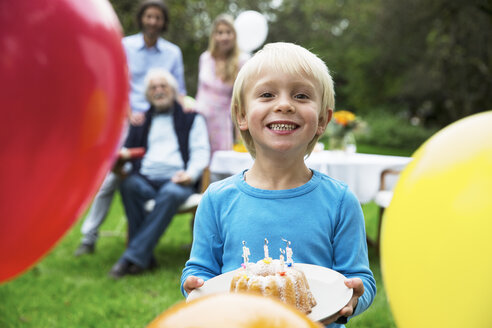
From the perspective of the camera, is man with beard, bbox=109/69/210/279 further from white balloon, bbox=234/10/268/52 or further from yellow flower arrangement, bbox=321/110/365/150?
white balloon, bbox=234/10/268/52

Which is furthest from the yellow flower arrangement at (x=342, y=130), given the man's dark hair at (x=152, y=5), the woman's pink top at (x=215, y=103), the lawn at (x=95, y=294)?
the man's dark hair at (x=152, y=5)

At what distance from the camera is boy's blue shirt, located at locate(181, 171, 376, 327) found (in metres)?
1.50

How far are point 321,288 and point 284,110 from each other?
1.59 feet

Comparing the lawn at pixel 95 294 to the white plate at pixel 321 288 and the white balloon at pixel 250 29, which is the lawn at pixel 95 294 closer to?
the white plate at pixel 321 288

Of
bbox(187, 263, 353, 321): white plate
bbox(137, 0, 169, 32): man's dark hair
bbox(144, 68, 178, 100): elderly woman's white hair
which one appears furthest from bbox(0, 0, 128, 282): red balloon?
bbox(137, 0, 169, 32): man's dark hair

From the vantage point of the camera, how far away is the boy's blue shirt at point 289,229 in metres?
1.50

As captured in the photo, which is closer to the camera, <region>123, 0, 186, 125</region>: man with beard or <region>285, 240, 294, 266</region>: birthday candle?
<region>285, 240, 294, 266</region>: birthday candle

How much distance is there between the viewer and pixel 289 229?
59.2 inches

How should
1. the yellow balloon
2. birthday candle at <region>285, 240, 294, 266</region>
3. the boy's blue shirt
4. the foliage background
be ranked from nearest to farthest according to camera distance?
the yellow balloon, birthday candle at <region>285, 240, 294, 266</region>, the boy's blue shirt, the foliage background

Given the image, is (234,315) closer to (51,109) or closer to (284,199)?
(51,109)

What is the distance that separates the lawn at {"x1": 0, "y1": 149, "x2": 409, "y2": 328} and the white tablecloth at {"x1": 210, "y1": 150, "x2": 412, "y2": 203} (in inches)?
26.7

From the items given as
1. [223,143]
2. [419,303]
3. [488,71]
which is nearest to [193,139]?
[223,143]

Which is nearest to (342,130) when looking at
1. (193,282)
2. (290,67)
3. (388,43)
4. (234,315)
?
(290,67)

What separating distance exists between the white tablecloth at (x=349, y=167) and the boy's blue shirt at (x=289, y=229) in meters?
2.80
